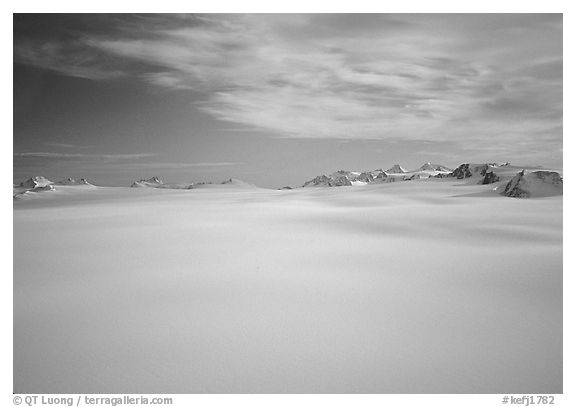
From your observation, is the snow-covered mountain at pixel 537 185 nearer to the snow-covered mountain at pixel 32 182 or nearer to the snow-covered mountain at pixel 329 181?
the snow-covered mountain at pixel 32 182

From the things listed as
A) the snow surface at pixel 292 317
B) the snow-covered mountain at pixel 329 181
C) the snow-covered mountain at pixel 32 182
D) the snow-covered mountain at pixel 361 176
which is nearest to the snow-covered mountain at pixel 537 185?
the snow surface at pixel 292 317

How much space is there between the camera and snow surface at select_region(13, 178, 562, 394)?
2.06 m

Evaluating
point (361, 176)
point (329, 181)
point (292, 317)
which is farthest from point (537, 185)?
point (361, 176)

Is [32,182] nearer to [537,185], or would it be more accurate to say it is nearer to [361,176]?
[537,185]

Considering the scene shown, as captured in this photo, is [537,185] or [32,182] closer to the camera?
[537,185]

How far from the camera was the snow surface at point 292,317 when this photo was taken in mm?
2059

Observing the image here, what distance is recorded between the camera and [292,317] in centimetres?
246

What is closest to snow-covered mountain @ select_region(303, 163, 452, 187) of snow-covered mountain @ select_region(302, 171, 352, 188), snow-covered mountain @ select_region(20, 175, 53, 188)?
snow-covered mountain @ select_region(302, 171, 352, 188)

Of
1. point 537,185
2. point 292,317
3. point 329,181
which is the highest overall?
point 329,181

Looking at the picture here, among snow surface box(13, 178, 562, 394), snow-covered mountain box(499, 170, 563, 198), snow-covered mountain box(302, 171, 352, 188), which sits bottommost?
snow surface box(13, 178, 562, 394)

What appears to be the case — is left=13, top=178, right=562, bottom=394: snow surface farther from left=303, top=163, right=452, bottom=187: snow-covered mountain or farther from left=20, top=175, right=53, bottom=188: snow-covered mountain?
left=303, top=163, right=452, bottom=187: snow-covered mountain

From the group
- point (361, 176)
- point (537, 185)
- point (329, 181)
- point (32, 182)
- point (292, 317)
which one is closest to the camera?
point (292, 317)
